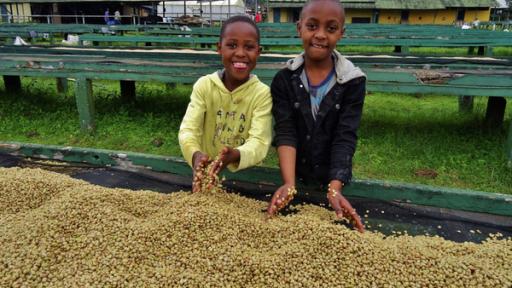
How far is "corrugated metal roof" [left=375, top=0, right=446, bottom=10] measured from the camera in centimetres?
2605

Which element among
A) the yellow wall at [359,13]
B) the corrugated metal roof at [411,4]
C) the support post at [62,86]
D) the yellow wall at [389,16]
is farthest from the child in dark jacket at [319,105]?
the yellow wall at [389,16]

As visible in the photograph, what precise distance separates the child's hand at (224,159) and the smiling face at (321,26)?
65 cm

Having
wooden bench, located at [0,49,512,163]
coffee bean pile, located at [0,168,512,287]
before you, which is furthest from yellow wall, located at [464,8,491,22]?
coffee bean pile, located at [0,168,512,287]

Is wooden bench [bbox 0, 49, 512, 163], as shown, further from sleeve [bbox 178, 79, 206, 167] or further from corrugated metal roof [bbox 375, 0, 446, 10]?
corrugated metal roof [bbox 375, 0, 446, 10]

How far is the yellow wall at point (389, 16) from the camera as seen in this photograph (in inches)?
1076

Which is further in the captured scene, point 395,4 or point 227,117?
point 395,4

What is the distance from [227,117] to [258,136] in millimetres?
285

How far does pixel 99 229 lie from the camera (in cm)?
169

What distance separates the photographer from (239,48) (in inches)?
83.5

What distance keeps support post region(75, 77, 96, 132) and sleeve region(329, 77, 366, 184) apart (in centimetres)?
376

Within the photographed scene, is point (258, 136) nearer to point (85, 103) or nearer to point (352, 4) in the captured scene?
point (85, 103)

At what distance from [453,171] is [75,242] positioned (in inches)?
154

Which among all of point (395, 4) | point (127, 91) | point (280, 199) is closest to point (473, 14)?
point (395, 4)

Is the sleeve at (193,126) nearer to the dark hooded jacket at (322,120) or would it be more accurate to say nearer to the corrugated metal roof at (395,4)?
the dark hooded jacket at (322,120)
